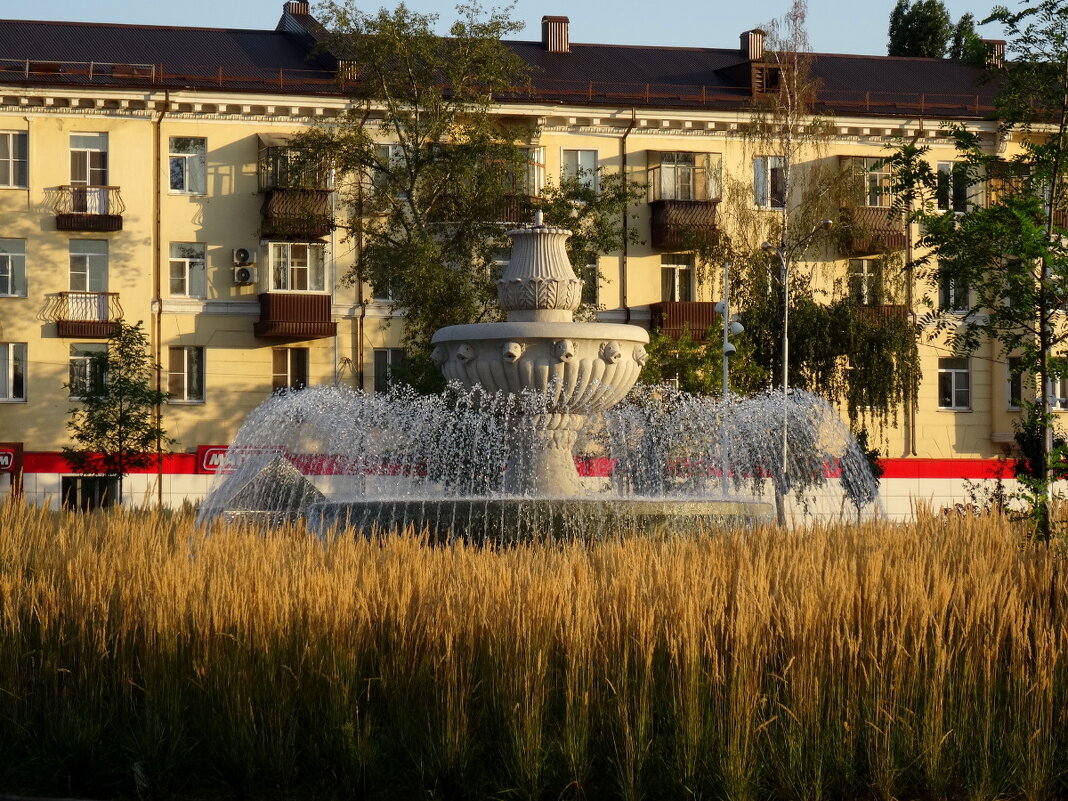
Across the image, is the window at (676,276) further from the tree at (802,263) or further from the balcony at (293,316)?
the balcony at (293,316)

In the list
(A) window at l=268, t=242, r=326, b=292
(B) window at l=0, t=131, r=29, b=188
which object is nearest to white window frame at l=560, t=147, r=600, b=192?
(A) window at l=268, t=242, r=326, b=292

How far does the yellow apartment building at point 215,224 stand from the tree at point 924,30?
55.0 feet

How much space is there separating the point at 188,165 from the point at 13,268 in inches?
195

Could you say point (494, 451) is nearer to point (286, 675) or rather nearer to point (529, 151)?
point (286, 675)

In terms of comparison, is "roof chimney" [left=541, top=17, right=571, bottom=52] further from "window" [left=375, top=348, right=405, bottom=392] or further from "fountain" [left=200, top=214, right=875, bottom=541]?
"fountain" [left=200, top=214, right=875, bottom=541]

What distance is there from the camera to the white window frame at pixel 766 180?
43.5 metres

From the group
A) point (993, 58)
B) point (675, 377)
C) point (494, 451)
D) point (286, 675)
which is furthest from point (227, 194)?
point (286, 675)

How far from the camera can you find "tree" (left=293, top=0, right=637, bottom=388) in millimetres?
34031

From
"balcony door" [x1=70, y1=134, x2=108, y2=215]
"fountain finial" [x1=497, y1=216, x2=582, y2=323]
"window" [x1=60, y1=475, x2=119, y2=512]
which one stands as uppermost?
"balcony door" [x1=70, y1=134, x2=108, y2=215]

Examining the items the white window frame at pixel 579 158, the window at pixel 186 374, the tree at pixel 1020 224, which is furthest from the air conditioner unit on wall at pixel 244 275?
the tree at pixel 1020 224

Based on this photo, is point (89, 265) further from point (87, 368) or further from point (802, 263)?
point (802, 263)

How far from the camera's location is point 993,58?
1188 centimetres

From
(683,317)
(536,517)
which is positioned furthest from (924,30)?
(536,517)

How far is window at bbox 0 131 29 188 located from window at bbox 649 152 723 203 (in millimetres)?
15980
